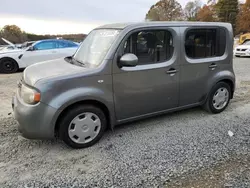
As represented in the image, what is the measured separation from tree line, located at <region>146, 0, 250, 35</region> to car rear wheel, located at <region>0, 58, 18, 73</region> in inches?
1834

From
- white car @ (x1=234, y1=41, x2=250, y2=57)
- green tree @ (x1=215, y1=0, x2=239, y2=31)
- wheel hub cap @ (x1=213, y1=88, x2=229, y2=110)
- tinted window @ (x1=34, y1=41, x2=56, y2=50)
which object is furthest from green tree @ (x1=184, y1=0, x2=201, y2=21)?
wheel hub cap @ (x1=213, y1=88, x2=229, y2=110)

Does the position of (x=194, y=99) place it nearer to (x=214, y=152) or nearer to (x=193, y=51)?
(x=193, y=51)

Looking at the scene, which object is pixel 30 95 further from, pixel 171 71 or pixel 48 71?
pixel 171 71

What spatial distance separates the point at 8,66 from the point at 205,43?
839 cm

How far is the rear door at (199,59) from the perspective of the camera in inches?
154

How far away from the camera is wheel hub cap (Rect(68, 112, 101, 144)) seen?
10.5 ft

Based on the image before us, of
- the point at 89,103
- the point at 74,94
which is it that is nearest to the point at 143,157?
the point at 89,103

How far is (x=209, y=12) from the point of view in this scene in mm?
60906

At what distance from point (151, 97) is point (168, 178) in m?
1.40

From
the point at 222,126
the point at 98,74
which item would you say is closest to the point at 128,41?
the point at 98,74

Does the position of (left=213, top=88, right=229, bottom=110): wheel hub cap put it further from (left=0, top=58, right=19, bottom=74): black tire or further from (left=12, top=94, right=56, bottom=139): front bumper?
(left=0, top=58, right=19, bottom=74): black tire

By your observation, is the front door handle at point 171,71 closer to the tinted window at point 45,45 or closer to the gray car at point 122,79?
the gray car at point 122,79

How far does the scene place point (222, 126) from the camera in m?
3.98

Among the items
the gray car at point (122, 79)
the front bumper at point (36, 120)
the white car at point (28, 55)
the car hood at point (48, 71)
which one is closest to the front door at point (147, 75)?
the gray car at point (122, 79)
